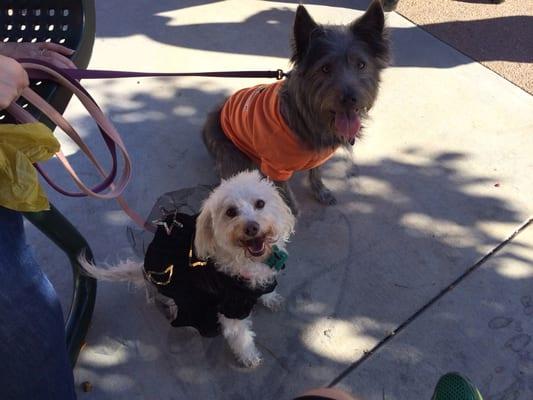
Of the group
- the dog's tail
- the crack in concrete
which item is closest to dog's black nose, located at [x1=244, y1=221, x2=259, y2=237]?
the dog's tail

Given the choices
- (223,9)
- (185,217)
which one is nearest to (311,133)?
(185,217)

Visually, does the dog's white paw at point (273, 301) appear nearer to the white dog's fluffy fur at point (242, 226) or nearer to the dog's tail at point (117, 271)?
the white dog's fluffy fur at point (242, 226)

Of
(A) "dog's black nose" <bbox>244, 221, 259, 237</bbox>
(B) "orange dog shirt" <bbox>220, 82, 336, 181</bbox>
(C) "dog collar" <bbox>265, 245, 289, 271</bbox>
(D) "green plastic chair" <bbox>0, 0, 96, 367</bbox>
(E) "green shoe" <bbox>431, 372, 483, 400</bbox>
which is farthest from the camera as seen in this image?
(B) "orange dog shirt" <bbox>220, 82, 336, 181</bbox>

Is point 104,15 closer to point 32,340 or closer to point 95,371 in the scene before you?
point 95,371

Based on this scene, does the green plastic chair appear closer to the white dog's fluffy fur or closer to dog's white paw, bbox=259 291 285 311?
the white dog's fluffy fur

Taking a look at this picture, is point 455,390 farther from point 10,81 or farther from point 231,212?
point 10,81

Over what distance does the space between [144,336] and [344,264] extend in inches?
44.6

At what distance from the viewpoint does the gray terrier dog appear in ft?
8.47

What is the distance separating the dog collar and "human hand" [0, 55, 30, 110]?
115 centimetres

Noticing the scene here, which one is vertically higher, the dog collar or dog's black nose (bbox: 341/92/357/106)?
dog's black nose (bbox: 341/92/357/106)

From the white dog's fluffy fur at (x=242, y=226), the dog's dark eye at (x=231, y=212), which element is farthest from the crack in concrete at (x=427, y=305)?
the dog's dark eye at (x=231, y=212)

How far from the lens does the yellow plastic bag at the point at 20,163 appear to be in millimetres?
1486

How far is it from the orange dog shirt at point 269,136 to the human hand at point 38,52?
114 centimetres

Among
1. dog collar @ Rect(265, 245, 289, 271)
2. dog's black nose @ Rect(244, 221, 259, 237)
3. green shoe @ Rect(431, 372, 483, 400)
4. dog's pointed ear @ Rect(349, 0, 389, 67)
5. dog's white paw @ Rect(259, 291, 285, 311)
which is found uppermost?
dog's pointed ear @ Rect(349, 0, 389, 67)
